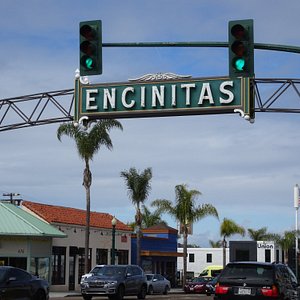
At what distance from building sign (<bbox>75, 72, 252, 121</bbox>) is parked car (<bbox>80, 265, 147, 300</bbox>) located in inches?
468

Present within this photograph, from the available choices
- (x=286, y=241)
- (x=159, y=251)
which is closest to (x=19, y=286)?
(x=159, y=251)

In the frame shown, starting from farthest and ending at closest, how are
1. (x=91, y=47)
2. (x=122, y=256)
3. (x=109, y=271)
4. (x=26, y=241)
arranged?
(x=122, y=256) → (x=26, y=241) → (x=109, y=271) → (x=91, y=47)

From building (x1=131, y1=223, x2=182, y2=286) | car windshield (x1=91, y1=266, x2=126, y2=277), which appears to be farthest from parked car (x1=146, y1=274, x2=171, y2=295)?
car windshield (x1=91, y1=266, x2=126, y2=277)

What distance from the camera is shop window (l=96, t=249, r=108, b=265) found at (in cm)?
5389

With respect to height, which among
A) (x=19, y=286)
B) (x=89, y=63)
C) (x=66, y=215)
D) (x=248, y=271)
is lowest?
(x=19, y=286)

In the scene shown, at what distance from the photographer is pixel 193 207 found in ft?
211

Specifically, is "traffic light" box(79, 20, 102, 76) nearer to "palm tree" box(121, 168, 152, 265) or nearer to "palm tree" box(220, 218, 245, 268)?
"palm tree" box(121, 168, 152, 265)

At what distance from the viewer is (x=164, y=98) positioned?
2239 cm

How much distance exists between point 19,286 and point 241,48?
1203cm

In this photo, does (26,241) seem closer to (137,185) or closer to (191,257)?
(137,185)

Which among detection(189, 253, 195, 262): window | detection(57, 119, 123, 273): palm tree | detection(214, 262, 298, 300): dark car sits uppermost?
detection(57, 119, 123, 273): palm tree

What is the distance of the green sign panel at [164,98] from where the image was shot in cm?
2183

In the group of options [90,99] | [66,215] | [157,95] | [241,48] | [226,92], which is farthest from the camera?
[66,215]

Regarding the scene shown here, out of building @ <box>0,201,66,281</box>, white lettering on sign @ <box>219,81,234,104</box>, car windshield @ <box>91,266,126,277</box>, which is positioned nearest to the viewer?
white lettering on sign @ <box>219,81,234,104</box>
